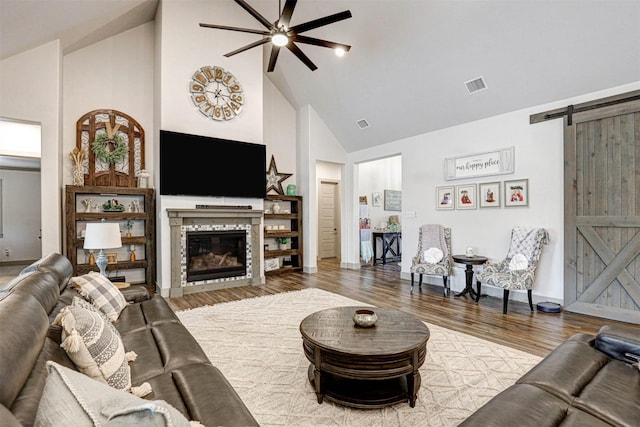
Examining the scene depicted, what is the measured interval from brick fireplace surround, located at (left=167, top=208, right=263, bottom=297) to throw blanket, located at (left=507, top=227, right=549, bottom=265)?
13.3ft

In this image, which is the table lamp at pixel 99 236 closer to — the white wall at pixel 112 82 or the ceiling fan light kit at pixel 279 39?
the white wall at pixel 112 82

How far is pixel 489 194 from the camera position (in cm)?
498

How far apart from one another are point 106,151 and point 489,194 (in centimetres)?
618

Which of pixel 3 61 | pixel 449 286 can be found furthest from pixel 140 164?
pixel 449 286

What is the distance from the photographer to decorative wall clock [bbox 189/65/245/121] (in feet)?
17.4

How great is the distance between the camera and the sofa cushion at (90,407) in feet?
2.22

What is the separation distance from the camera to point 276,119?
727 cm

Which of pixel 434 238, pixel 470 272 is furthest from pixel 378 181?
pixel 470 272

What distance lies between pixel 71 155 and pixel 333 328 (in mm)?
5146

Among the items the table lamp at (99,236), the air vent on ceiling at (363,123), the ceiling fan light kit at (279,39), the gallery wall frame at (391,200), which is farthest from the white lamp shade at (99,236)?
the gallery wall frame at (391,200)

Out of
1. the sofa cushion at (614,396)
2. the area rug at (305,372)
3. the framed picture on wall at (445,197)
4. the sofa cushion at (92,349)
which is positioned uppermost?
the framed picture on wall at (445,197)

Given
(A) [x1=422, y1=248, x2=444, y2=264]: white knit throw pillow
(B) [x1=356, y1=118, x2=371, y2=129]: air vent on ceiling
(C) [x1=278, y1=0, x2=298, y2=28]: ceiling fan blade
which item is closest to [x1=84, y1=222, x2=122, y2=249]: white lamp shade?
(C) [x1=278, y1=0, x2=298, y2=28]: ceiling fan blade

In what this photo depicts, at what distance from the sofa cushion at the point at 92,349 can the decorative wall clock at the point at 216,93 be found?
4528 millimetres

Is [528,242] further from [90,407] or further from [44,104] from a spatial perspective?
[44,104]
